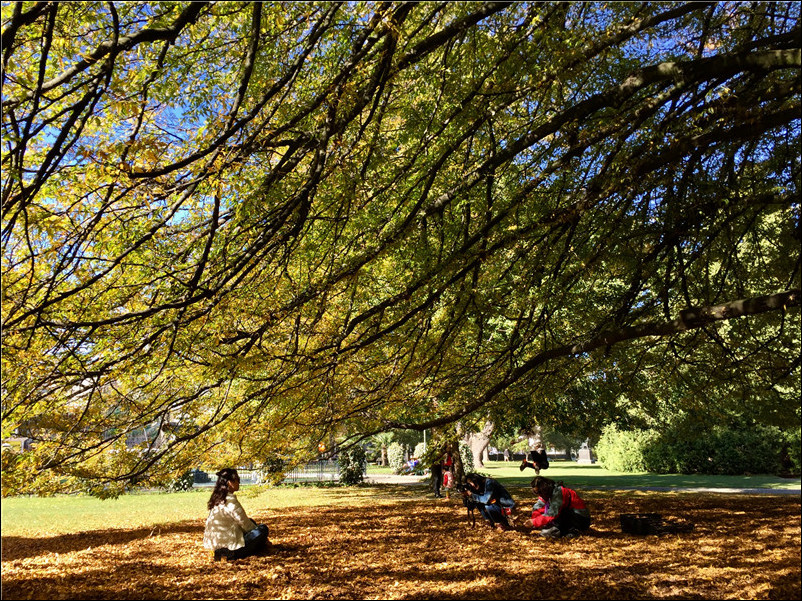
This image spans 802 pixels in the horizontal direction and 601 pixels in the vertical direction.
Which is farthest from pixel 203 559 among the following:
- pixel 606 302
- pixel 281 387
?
pixel 606 302

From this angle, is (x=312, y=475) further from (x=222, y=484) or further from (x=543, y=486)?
(x=543, y=486)

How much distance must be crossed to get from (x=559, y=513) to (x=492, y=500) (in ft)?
4.01

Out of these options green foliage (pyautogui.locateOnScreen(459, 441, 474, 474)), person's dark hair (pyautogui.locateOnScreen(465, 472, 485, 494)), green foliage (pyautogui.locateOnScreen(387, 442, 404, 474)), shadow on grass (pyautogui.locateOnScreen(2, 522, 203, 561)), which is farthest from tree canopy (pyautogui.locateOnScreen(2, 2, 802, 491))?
green foliage (pyautogui.locateOnScreen(387, 442, 404, 474))

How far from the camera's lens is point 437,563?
6496 millimetres

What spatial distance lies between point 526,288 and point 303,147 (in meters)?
3.36

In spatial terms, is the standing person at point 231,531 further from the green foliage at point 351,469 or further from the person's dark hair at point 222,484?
the green foliage at point 351,469

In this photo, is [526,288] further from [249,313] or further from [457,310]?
[249,313]

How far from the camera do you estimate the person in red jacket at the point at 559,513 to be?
315 inches

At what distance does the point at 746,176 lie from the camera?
7105 millimetres

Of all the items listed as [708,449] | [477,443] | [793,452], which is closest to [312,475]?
[477,443]

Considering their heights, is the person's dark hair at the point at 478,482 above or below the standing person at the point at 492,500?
above

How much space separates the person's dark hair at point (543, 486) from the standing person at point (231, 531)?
3.87 meters

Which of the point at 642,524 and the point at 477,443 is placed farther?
the point at 477,443

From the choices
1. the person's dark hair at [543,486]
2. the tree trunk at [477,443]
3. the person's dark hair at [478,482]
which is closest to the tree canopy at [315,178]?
the person's dark hair at [543,486]
